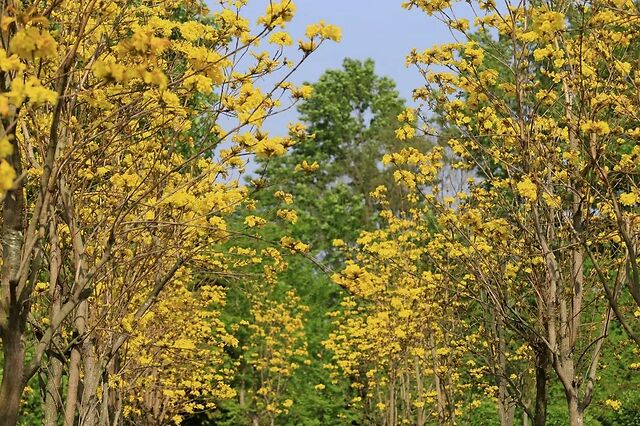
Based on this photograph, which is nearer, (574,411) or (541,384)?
(574,411)

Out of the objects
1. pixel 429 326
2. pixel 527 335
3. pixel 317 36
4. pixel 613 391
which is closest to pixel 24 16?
pixel 317 36

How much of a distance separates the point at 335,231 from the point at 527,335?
25217 mm

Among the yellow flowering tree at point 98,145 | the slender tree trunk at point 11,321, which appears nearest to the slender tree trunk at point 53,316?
the yellow flowering tree at point 98,145

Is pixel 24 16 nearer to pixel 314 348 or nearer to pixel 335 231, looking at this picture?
pixel 314 348

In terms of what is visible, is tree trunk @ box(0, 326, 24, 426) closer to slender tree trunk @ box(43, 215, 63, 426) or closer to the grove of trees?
the grove of trees

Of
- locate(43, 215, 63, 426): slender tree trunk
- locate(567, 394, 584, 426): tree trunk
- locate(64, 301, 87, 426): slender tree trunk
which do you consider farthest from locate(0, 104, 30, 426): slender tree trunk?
locate(567, 394, 584, 426): tree trunk

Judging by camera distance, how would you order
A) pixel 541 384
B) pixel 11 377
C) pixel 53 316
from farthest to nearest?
pixel 541 384, pixel 53 316, pixel 11 377

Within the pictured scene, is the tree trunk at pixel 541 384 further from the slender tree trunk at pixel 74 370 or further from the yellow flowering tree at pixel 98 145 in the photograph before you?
the slender tree trunk at pixel 74 370

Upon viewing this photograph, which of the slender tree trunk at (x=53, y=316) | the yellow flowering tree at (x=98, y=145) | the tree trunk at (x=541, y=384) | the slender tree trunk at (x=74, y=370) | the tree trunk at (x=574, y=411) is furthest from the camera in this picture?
the tree trunk at (x=541, y=384)

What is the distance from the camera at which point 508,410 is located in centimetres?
1361

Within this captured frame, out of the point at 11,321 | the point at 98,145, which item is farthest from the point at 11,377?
the point at 98,145

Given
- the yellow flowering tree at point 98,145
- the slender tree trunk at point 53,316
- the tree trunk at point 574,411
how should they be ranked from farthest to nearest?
the tree trunk at point 574,411 → the slender tree trunk at point 53,316 → the yellow flowering tree at point 98,145

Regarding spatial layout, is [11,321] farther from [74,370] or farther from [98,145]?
[74,370]

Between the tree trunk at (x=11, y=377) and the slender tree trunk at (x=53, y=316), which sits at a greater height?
the slender tree trunk at (x=53, y=316)
